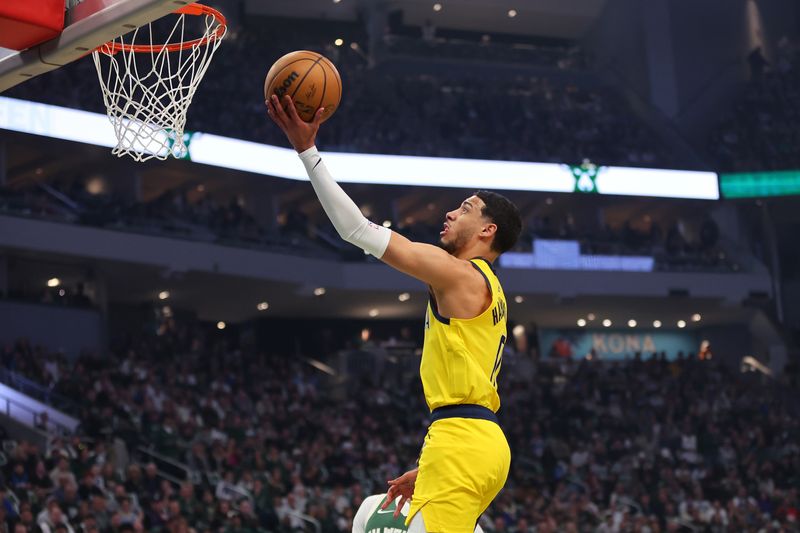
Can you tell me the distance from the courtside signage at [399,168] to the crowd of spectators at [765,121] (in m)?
1.40

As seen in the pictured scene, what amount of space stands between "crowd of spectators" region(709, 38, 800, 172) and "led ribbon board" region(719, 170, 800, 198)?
0.77 feet

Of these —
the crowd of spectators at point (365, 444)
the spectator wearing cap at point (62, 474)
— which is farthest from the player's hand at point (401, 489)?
the spectator wearing cap at point (62, 474)

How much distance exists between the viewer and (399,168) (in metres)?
28.2

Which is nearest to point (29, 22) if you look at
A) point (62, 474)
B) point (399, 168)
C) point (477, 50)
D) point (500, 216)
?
point (500, 216)

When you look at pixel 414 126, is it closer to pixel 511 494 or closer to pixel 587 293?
pixel 587 293

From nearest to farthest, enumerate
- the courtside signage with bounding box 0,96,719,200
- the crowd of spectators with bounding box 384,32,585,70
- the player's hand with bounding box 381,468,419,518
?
1. the player's hand with bounding box 381,468,419,518
2. the courtside signage with bounding box 0,96,719,200
3. the crowd of spectators with bounding box 384,32,585,70

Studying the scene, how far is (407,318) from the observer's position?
32.3 m

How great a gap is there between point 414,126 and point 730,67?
1104cm

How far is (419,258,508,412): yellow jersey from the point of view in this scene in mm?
4625

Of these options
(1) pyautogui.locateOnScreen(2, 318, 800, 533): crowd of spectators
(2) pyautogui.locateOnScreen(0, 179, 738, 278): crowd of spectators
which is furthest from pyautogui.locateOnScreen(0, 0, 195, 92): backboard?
(2) pyautogui.locateOnScreen(0, 179, 738, 278): crowd of spectators

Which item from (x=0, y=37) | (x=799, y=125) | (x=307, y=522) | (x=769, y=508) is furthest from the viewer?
(x=799, y=125)

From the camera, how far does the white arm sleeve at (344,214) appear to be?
4.33 meters

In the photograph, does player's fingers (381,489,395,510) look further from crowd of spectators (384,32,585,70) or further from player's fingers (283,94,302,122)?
crowd of spectators (384,32,585,70)

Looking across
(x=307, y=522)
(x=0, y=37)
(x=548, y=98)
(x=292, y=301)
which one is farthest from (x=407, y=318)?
(x=0, y=37)
